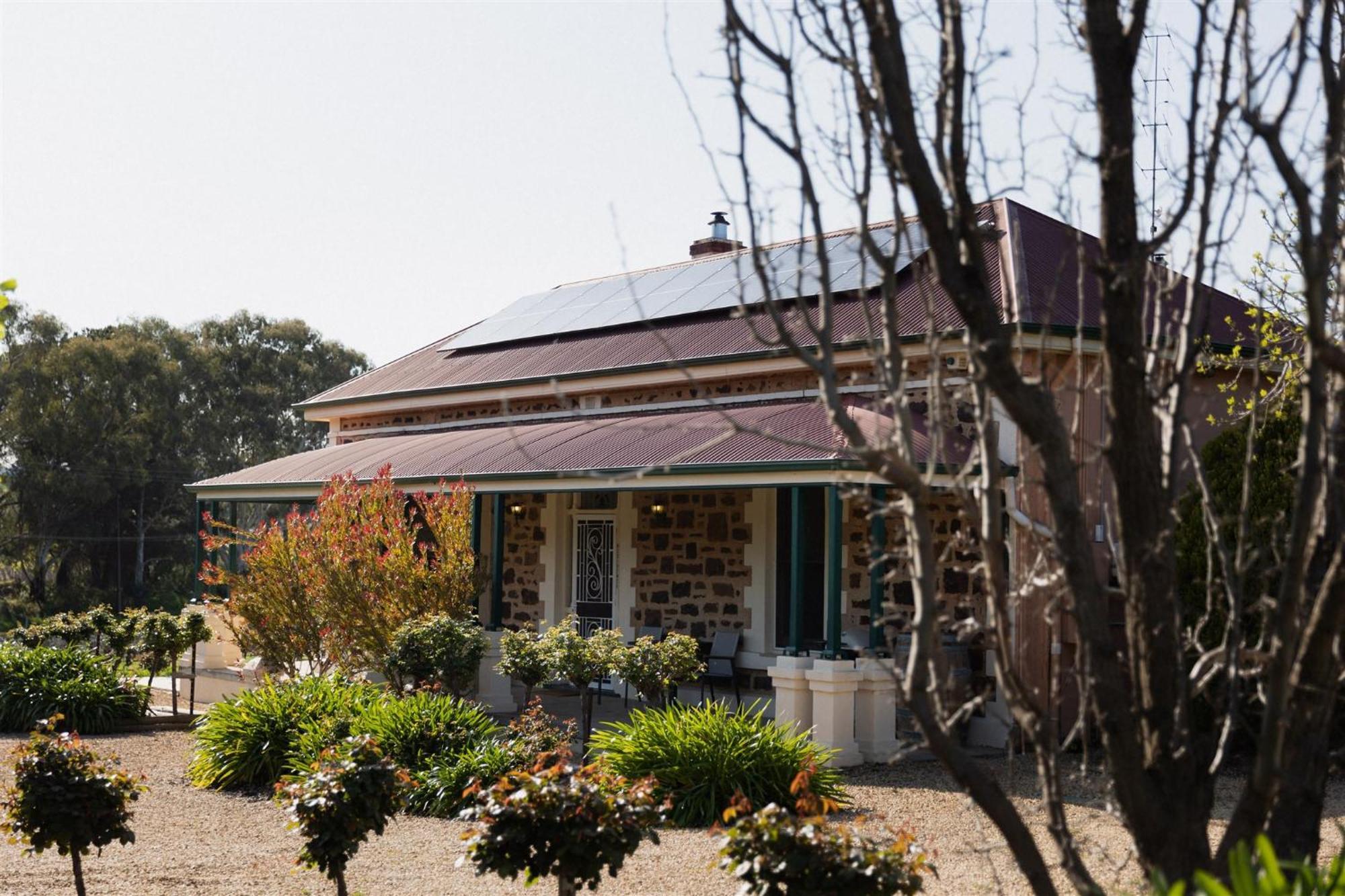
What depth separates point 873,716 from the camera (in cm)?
1169

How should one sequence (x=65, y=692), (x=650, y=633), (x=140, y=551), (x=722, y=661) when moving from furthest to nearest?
(x=140, y=551), (x=650, y=633), (x=65, y=692), (x=722, y=661)

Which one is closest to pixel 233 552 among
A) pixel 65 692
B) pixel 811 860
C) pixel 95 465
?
pixel 65 692

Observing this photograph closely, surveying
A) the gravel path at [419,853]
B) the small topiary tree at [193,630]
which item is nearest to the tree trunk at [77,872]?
the gravel path at [419,853]

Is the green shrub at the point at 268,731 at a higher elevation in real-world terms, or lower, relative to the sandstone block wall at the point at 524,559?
lower

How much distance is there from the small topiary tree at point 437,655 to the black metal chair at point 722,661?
110 inches

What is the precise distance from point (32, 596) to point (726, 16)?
127 ft

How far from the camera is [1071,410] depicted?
11953mm

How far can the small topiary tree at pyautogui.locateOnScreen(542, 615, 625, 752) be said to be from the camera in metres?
A: 11.4

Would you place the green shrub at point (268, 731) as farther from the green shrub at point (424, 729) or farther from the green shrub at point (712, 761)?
the green shrub at point (712, 761)

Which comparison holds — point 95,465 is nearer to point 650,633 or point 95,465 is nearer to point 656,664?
point 650,633

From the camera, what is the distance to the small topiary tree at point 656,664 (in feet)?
36.8

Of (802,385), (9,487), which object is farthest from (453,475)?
(9,487)

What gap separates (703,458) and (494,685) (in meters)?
3.63

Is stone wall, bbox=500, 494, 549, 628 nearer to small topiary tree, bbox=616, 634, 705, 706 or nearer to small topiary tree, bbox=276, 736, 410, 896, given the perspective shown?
small topiary tree, bbox=616, 634, 705, 706
